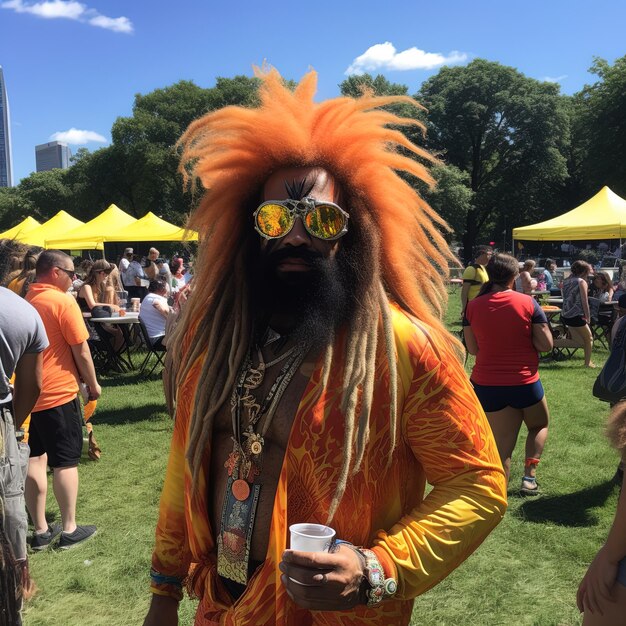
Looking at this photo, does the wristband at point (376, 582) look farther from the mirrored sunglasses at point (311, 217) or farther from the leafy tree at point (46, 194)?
the leafy tree at point (46, 194)

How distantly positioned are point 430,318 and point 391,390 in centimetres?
30

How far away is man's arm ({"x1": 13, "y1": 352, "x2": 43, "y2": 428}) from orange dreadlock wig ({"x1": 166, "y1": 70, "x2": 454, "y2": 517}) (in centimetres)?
170

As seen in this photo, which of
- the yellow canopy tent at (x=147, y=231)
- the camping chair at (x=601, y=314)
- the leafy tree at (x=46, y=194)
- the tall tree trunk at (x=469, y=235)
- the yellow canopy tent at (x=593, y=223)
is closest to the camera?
the camping chair at (x=601, y=314)

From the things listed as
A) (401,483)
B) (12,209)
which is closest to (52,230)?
(401,483)

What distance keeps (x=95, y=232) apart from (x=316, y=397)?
654 inches

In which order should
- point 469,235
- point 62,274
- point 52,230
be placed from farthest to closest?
point 469,235
point 52,230
point 62,274

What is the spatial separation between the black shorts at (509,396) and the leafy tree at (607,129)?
32338 mm

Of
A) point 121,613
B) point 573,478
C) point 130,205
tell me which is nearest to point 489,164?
point 130,205

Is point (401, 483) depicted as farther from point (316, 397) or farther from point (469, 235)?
point (469, 235)

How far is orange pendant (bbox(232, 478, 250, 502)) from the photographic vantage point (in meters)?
1.49

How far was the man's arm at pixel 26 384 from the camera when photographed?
3.17m

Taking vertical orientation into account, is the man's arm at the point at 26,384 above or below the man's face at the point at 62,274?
below

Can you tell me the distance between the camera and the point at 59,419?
4.20 metres

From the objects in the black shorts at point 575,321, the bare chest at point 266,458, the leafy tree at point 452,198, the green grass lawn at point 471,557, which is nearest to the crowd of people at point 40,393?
the green grass lawn at point 471,557
